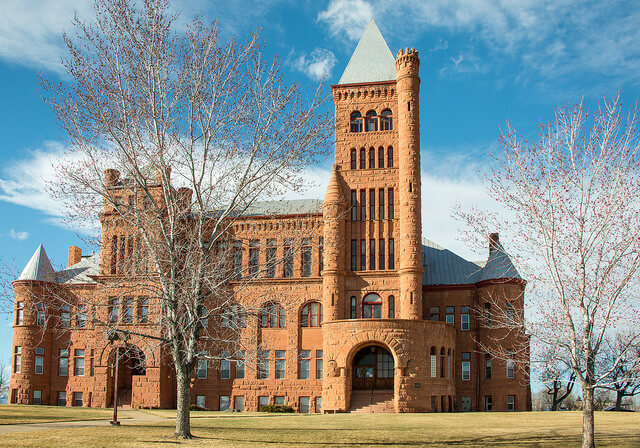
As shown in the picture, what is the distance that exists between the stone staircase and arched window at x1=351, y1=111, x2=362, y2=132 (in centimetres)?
1842

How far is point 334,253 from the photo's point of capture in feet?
154

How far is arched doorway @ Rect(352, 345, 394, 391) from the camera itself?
Answer: 150ft

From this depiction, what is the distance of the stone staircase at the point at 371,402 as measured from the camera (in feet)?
138

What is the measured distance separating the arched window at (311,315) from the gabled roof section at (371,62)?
54.0ft

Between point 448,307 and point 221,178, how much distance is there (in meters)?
30.2

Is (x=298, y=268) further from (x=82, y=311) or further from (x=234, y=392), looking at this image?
(x=82, y=311)

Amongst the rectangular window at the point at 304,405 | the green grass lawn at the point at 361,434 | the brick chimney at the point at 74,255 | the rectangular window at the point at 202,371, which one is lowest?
the rectangular window at the point at 304,405

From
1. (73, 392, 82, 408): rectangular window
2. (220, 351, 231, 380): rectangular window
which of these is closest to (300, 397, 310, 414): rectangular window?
(220, 351, 231, 380): rectangular window

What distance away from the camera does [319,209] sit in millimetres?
51625

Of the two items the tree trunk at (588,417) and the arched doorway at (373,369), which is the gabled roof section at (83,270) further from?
the tree trunk at (588,417)

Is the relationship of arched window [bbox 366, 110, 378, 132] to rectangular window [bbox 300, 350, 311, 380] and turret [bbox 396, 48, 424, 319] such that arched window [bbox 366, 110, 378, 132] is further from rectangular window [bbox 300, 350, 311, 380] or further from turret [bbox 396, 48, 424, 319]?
rectangular window [bbox 300, 350, 311, 380]

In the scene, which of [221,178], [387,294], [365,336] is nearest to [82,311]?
[221,178]

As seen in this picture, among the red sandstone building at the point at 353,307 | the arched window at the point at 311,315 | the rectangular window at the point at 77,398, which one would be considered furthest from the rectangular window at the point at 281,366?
the rectangular window at the point at 77,398

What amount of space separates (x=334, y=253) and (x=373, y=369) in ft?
26.7
